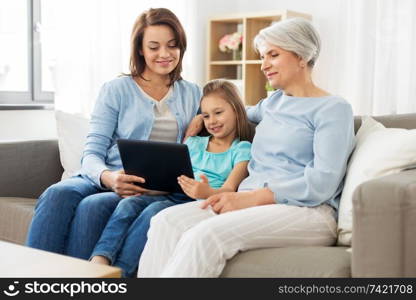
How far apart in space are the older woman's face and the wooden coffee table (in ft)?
2.91

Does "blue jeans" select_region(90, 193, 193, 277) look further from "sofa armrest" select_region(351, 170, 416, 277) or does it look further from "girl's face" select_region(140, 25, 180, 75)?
"sofa armrest" select_region(351, 170, 416, 277)

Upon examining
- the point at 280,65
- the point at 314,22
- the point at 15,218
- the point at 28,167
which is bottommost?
the point at 15,218

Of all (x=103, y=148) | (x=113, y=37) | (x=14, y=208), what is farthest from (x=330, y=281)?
(x=113, y=37)

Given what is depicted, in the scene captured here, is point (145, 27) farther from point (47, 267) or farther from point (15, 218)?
point (47, 267)

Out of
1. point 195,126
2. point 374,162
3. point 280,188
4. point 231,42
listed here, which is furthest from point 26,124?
point 374,162

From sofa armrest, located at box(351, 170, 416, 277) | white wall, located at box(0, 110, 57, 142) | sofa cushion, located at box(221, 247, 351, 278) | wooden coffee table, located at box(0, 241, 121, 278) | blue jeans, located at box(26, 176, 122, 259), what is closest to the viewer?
wooden coffee table, located at box(0, 241, 121, 278)

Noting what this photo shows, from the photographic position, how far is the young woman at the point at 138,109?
1.93 metres

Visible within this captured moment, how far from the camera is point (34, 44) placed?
336 cm

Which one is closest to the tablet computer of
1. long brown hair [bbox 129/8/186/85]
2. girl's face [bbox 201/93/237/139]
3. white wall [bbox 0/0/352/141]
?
girl's face [bbox 201/93/237/139]

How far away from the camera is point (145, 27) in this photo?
214cm

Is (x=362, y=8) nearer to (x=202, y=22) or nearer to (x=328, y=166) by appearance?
(x=202, y=22)

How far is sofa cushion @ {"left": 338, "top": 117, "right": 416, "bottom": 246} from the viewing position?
5.21 ft

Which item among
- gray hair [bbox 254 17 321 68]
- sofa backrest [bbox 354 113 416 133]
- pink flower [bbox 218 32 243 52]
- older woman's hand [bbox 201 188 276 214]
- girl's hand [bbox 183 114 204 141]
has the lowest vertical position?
older woman's hand [bbox 201 188 276 214]

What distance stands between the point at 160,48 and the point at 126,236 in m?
0.72
